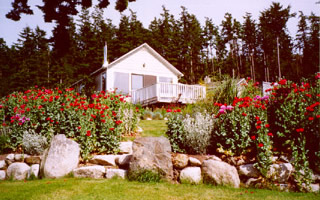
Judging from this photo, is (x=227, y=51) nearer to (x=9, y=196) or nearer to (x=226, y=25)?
(x=226, y=25)

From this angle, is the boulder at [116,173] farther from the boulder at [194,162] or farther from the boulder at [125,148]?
the boulder at [194,162]

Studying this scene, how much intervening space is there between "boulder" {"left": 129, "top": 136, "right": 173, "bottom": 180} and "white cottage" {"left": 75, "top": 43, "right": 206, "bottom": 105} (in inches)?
381

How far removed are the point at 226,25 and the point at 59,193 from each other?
4316 cm

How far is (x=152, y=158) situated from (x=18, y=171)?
3.07m

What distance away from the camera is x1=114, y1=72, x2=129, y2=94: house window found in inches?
688

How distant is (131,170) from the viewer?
4691mm

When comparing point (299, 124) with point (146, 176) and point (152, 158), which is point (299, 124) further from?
point (146, 176)

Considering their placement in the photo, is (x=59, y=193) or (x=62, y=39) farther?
(x=59, y=193)

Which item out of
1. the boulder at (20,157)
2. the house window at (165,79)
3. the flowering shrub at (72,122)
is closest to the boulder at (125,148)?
the flowering shrub at (72,122)

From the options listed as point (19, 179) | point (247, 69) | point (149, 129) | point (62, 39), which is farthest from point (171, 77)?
point (247, 69)

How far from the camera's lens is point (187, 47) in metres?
36.3

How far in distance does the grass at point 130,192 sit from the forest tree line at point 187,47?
16.6 m

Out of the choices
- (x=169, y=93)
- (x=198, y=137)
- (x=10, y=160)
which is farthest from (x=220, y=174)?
(x=169, y=93)

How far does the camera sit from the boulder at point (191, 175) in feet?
15.1
